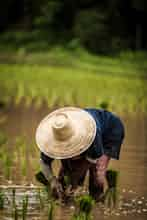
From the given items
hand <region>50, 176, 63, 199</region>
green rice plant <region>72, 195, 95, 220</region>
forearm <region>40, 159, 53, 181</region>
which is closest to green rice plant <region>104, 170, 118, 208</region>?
hand <region>50, 176, 63, 199</region>

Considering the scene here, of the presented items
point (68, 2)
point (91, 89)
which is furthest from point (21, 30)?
point (91, 89)

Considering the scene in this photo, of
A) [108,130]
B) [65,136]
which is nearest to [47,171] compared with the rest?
[65,136]

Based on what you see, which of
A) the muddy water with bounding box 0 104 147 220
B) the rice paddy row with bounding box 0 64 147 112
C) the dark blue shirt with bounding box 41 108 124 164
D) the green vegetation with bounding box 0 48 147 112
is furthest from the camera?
the green vegetation with bounding box 0 48 147 112

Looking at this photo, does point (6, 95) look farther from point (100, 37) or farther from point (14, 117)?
point (100, 37)

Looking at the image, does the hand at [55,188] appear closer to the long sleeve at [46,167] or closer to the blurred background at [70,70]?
the long sleeve at [46,167]

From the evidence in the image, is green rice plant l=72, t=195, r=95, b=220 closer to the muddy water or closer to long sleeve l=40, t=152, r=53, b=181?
the muddy water

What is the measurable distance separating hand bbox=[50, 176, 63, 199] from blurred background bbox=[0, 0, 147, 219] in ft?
3.45

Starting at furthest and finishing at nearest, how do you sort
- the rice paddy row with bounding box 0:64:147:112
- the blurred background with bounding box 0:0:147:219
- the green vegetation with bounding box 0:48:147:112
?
the green vegetation with bounding box 0:48:147:112
the rice paddy row with bounding box 0:64:147:112
the blurred background with bounding box 0:0:147:219

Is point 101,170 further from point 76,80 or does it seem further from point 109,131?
point 76,80

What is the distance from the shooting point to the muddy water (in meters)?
6.66

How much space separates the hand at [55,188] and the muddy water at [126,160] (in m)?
0.12

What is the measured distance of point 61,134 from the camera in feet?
21.4

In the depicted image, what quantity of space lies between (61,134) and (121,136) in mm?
800

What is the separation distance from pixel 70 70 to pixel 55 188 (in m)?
16.4
